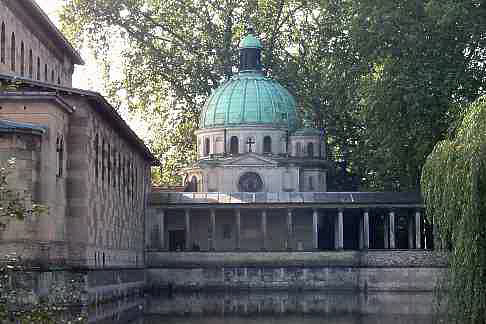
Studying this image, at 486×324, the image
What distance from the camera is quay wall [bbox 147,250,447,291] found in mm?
66375

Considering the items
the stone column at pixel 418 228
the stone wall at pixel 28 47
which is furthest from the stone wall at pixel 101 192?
the stone column at pixel 418 228

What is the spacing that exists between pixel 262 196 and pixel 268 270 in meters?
6.85

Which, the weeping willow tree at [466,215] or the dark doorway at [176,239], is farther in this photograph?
the dark doorway at [176,239]

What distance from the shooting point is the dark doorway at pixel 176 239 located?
75250 mm

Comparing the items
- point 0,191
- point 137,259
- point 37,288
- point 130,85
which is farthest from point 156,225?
point 0,191

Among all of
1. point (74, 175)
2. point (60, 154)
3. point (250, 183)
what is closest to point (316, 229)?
point (250, 183)

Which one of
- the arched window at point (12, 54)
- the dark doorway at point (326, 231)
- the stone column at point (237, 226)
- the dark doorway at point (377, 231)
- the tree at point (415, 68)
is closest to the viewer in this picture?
the arched window at point (12, 54)

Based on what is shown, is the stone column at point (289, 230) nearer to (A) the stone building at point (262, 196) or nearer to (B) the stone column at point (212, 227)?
(A) the stone building at point (262, 196)

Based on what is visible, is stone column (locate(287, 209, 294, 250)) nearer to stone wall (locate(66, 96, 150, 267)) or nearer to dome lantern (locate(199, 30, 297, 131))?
stone wall (locate(66, 96, 150, 267))

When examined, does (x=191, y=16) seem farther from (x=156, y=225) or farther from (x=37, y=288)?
(x=37, y=288)

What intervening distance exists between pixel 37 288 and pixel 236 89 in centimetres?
5082

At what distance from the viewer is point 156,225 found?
234ft

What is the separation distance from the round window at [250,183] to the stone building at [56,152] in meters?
24.3

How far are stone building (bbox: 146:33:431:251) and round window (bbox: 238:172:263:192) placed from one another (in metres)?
0.07
